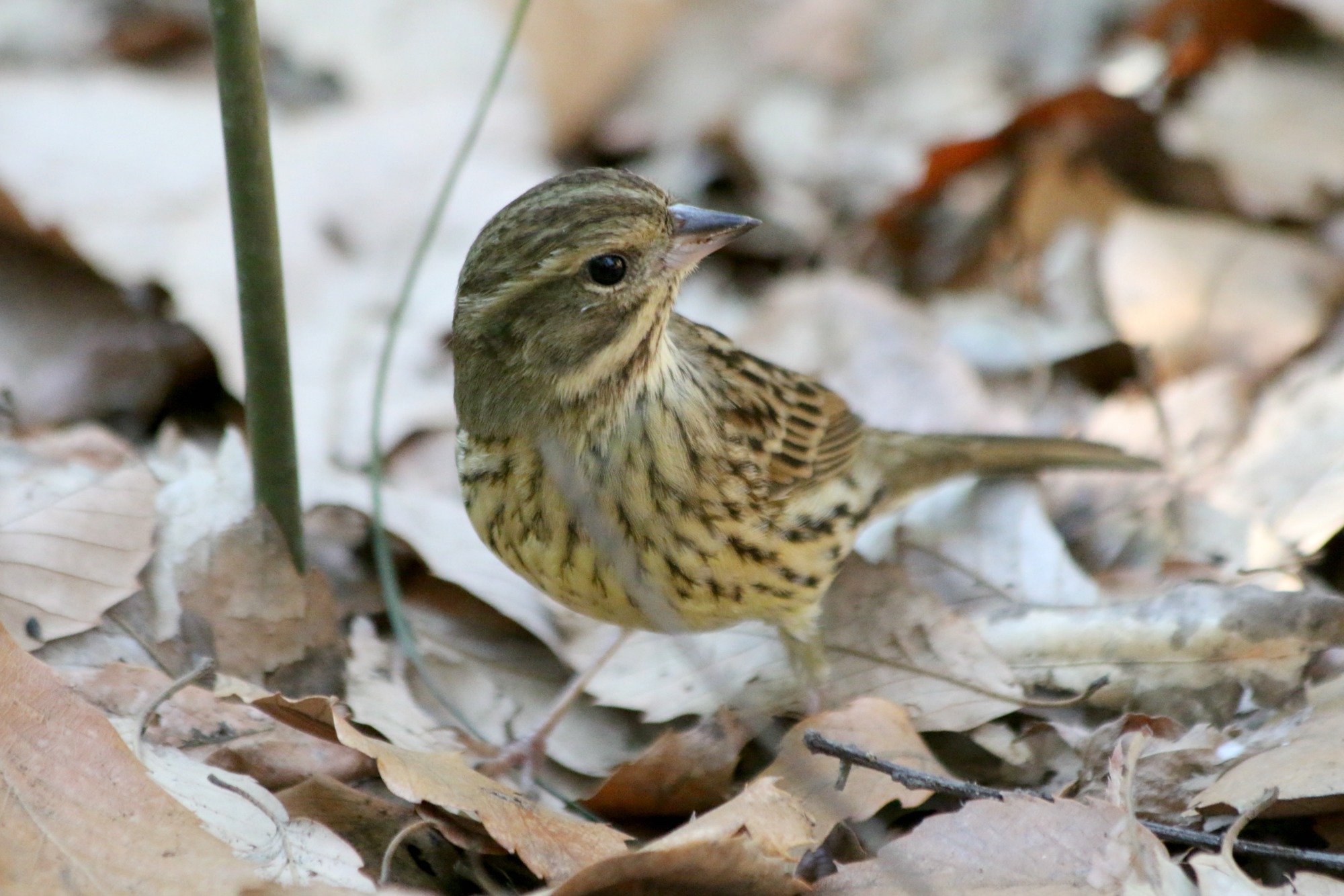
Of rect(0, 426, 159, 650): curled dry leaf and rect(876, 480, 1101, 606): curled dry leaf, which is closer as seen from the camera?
rect(0, 426, 159, 650): curled dry leaf

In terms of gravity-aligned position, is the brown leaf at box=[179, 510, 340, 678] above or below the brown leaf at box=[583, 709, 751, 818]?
above

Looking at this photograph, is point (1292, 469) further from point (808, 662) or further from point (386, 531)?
point (386, 531)

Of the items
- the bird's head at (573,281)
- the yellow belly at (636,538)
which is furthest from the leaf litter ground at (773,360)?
the bird's head at (573,281)

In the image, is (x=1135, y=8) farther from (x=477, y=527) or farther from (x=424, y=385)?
(x=477, y=527)

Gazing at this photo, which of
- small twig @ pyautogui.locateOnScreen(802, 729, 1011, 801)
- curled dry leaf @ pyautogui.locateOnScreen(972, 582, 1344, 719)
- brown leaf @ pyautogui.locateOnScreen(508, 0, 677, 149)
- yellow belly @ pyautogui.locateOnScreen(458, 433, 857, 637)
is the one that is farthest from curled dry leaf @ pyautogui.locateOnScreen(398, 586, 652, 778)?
brown leaf @ pyautogui.locateOnScreen(508, 0, 677, 149)

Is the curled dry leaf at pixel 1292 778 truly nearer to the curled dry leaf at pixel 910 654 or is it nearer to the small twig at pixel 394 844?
the curled dry leaf at pixel 910 654

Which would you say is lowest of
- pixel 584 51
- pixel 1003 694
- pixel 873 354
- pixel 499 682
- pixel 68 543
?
pixel 499 682

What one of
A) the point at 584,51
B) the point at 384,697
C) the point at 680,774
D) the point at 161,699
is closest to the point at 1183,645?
the point at 680,774

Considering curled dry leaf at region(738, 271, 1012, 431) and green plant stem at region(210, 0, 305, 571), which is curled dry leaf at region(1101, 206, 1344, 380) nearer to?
curled dry leaf at region(738, 271, 1012, 431)
